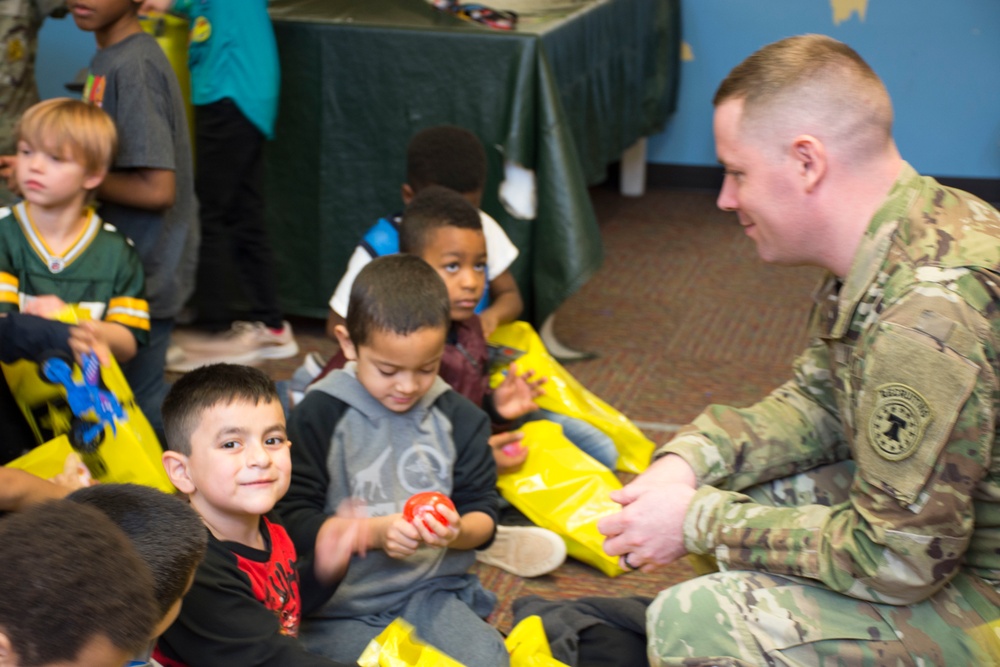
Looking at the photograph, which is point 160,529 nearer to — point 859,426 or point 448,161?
point 859,426

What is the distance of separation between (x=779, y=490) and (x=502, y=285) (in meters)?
1.28

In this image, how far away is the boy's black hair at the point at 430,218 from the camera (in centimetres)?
265

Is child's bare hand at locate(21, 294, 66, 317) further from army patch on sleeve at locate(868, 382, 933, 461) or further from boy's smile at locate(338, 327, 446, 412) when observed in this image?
army patch on sleeve at locate(868, 382, 933, 461)

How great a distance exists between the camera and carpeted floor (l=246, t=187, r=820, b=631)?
104 inches

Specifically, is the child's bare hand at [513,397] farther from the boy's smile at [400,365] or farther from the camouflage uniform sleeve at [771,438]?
the camouflage uniform sleeve at [771,438]

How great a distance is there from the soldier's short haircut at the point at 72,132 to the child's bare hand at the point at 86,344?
46 centimetres

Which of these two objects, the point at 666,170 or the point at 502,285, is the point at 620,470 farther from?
the point at 666,170

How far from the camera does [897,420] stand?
150 centimetres

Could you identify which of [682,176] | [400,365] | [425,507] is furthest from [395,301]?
[682,176]

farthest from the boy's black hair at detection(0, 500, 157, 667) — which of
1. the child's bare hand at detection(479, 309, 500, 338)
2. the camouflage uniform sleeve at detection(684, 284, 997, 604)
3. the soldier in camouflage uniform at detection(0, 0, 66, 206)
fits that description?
the soldier in camouflage uniform at detection(0, 0, 66, 206)


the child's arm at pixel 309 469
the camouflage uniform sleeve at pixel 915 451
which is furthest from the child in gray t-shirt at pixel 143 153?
the camouflage uniform sleeve at pixel 915 451

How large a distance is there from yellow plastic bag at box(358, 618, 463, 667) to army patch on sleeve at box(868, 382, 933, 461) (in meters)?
0.73

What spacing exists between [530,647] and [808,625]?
500 mm

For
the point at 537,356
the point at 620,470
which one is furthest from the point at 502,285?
the point at 620,470
